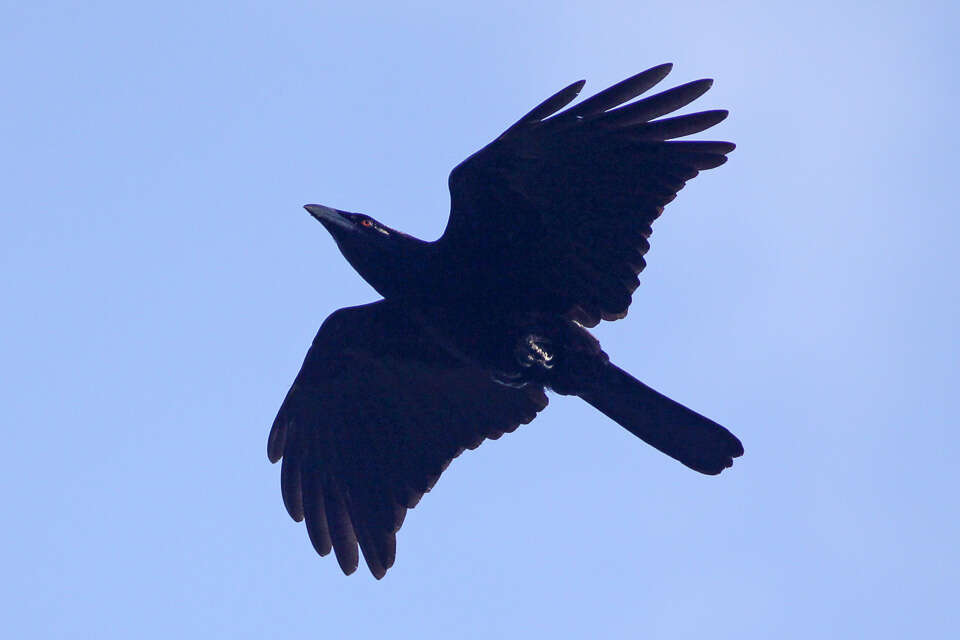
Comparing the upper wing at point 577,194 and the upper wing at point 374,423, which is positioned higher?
Result: the upper wing at point 577,194

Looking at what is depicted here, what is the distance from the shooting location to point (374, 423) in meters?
11.0

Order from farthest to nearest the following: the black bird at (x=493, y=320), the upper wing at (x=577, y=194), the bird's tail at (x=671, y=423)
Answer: the bird's tail at (x=671, y=423), the black bird at (x=493, y=320), the upper wing at (x=577, y=194)

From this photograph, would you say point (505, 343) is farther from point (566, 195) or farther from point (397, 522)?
point (397, 522)

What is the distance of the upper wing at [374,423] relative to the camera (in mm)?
10648

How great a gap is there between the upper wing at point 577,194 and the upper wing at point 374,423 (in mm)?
966

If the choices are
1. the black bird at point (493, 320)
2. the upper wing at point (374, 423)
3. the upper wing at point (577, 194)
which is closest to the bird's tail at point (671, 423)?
the black bird at point (493, 320)

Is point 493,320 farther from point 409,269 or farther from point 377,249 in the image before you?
point 377,249

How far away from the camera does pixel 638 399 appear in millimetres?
9812

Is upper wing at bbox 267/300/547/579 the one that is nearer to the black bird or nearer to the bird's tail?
the black bird

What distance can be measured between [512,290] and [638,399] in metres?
1.14

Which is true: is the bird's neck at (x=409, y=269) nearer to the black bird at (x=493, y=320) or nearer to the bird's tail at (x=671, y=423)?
the black bird at (x=493, y=320)

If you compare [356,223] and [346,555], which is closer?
[356,223]

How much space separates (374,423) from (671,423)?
2406mm

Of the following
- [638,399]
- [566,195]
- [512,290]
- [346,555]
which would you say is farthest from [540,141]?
[346,555]
